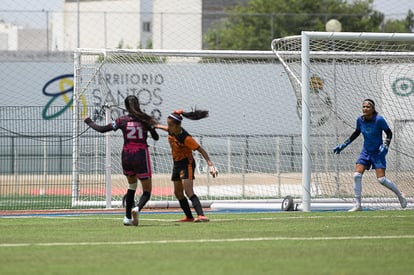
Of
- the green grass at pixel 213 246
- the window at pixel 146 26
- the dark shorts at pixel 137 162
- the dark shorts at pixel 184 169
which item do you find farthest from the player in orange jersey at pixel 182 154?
the window at pixel 146 26

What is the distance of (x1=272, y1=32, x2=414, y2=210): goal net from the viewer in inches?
754

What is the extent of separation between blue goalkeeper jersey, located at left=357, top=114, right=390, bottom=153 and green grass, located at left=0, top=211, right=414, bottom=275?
258cm

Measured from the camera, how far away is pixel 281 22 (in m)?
49.0

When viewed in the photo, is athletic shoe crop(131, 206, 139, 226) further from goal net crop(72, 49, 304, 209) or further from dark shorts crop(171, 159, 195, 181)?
goal net crop(72, 49, 304, 209)

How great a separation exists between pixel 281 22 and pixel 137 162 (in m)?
35.7

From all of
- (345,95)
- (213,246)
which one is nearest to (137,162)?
(213,246)

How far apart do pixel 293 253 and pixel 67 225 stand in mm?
5249

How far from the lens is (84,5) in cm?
6556

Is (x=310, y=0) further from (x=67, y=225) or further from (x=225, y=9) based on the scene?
(x=67, y=225)

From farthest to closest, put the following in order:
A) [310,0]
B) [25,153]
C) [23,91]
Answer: [310,0] < [23,91] < [25,153]

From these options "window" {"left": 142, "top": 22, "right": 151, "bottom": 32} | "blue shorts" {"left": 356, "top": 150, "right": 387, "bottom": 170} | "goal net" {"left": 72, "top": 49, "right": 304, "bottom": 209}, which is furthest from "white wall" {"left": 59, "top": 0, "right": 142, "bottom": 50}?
"blue shorts" {"left": 356, "top": 150, "right": 387, "bottom": 170}

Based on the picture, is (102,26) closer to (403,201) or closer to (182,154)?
(403,201)

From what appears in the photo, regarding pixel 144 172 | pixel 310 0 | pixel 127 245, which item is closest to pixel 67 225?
pixel 144 172

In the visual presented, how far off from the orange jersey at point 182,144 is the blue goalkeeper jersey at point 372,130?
14.9 feet
